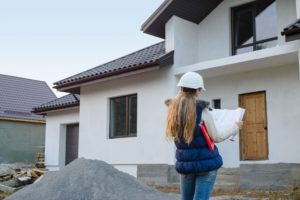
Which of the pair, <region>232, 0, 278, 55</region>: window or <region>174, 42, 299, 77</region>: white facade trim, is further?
<region>232, 0, 278, 55</region>: window

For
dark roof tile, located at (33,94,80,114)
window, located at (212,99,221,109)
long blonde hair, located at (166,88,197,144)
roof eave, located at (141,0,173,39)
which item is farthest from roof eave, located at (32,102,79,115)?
long blonde hair, located at (166,88,197,144)

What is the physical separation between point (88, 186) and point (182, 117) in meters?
3.63

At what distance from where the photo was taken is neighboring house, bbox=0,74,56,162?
21812 millimetres

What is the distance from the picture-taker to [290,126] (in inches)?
419

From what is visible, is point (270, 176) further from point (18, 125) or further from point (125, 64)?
point (18, 125)

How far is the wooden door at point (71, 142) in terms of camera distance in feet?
59.0

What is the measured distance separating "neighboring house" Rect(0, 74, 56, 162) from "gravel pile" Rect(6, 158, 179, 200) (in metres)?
15.1

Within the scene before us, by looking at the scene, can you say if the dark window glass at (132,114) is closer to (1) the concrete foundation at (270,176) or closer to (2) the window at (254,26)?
(2) the window at (254,26)

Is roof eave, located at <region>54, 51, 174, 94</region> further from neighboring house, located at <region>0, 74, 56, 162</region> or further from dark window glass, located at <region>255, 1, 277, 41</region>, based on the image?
neighboring house, located at <region>0, 74, 56, 162</region>

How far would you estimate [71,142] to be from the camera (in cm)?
1820

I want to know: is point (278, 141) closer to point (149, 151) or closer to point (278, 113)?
point (278, 113)

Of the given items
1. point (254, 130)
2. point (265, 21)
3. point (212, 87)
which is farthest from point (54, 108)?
point (265, 21)

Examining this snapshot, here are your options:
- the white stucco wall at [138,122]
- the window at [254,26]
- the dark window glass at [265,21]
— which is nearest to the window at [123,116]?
the white stucco wall at [138,122]

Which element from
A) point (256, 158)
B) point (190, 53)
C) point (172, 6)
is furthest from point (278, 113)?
point (172, 6)
